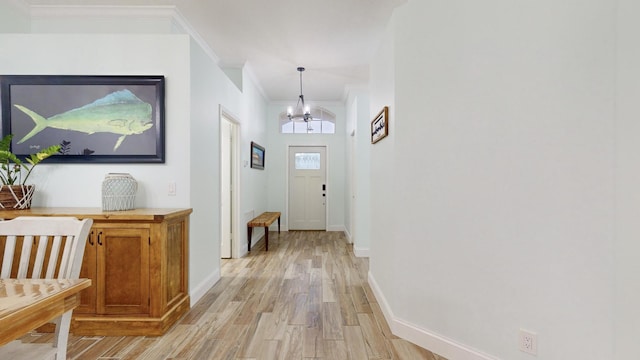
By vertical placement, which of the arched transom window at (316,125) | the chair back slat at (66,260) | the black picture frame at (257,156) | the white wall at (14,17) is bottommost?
the chair back slat at (66,260)

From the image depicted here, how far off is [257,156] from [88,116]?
10.4 ft

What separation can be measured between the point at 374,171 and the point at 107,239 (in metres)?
2.41

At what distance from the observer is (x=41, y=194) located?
2.71 metres

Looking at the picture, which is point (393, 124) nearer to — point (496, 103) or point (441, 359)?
point (496, 103)

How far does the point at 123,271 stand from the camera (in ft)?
7.66

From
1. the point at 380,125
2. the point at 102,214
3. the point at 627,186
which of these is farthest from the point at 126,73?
the point at 627,186

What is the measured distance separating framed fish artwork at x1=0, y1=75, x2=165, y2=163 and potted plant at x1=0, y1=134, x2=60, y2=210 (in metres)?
0.14

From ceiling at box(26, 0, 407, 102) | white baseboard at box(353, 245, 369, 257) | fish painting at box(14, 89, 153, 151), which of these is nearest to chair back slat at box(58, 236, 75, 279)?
fish painting at box(14, 89, 153, 151)

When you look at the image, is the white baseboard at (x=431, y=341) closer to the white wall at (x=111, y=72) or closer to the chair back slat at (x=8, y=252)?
the white wall at (x=111, y=72)

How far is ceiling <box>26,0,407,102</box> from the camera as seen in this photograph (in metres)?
3.09

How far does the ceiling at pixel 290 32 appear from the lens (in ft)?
10.1

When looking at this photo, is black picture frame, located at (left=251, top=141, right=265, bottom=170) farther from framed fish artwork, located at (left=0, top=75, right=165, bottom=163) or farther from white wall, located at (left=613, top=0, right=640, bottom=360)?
white wall, located at (left=613, top=0, right=640, bottom=360)

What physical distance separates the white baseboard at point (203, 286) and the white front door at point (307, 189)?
3528 millimetres

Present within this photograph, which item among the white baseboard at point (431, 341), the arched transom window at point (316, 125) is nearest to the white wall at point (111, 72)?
the white baseboard at point (431, 341)
